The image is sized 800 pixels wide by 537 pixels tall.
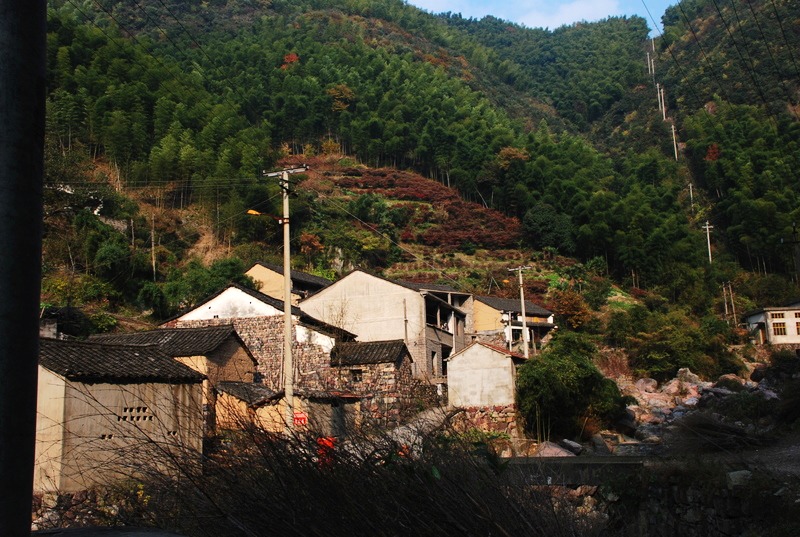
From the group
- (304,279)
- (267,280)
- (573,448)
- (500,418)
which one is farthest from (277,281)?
(573,448)

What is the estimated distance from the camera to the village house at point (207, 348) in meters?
18.8

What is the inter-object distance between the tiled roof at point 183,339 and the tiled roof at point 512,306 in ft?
66.3

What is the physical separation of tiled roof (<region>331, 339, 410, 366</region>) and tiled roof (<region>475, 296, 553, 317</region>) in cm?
1647

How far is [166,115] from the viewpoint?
54844 mm

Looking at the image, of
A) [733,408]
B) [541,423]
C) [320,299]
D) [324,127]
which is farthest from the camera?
[324,127]

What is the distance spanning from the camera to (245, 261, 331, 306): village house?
33.5 meters

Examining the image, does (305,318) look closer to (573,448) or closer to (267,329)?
(267,329)

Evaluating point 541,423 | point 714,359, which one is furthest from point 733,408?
point 714,359

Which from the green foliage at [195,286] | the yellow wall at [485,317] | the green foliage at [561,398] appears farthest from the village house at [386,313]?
the green foliage at [561,398]

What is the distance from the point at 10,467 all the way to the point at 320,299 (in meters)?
28.0

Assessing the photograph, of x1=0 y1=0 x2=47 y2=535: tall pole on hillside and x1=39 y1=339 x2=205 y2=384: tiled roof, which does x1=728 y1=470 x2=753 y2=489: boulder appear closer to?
x1=39 y1=339 x2=205 y2=384: tiled roof

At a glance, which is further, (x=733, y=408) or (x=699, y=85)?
(x=699, y=85)

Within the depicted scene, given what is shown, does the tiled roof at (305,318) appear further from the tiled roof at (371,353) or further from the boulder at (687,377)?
the boulder at (687,377)

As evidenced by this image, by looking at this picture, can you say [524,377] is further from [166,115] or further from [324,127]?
[324,127]
